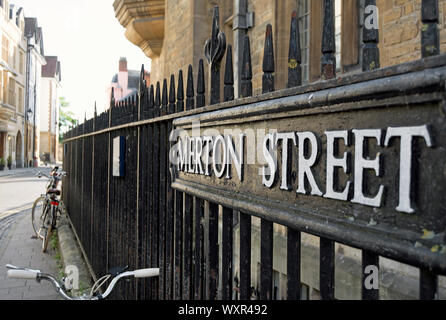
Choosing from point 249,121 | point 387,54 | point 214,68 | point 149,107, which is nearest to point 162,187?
point 149,107

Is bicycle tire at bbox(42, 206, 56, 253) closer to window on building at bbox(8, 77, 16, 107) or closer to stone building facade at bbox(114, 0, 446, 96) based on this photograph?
stone building facade at bbox(114, 0, 446, 96)

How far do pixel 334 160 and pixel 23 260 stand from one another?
6015 millimetres

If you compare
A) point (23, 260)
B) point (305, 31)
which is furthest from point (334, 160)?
point (23, 260)

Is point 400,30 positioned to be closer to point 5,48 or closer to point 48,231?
point 48,231

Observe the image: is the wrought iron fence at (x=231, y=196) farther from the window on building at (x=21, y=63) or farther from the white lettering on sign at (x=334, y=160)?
the window on building at (x=21, y=63)

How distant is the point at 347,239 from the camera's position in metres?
0.94

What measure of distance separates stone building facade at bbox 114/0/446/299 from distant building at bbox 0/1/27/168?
2326 centimetres

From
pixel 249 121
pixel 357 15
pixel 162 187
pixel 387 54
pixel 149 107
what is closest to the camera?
pixel 249 121

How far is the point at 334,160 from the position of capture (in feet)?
3.24

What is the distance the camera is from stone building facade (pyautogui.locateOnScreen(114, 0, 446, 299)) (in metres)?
2.94

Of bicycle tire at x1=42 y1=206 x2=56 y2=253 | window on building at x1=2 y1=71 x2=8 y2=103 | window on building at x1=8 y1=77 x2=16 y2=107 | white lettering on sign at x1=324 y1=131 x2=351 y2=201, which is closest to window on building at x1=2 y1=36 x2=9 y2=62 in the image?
window on building at x1=2 y1=71 x2=8 y2=103

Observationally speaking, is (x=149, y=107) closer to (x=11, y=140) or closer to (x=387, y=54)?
(x=387, y=54)

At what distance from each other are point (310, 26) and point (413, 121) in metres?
4.06

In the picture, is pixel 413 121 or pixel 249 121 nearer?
pixel 413 121
